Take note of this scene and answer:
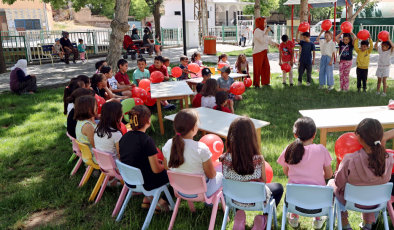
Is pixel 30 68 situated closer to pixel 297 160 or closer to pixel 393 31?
pixel 297 160

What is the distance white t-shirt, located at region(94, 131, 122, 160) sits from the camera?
3570mm

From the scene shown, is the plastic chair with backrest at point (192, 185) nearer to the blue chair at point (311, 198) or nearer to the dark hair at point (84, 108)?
the blue chair at point (311, 198)

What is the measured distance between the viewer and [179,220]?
327 centimetres

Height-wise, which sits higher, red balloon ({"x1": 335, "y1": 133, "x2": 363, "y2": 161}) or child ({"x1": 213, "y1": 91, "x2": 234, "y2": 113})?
child ({"x1": 213, "y1": 91, "x2": 234, "y2": 113})

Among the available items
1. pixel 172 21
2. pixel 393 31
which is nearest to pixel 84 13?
pixel 172 21

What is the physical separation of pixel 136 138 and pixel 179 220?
0.94 meters

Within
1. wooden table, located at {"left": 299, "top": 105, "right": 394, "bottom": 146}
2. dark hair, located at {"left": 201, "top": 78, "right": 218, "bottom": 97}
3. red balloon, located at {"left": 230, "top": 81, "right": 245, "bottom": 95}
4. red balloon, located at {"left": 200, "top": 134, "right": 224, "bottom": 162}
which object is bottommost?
red balloon, located at {"left": 200, "top": 134, "right": 224, "bottom": 162}

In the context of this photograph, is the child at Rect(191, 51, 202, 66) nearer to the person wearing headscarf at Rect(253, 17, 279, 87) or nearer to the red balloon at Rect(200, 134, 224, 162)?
the person wearing headscarf at Rect(253, 17, 279, 87)

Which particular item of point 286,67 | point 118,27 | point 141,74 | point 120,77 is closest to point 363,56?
point 286,67

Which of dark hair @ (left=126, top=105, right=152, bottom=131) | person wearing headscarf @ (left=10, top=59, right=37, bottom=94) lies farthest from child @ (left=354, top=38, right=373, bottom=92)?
person wearing headscarf @ (left=10, top=59, right=37, bottom=94)

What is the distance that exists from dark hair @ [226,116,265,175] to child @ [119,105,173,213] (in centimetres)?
83

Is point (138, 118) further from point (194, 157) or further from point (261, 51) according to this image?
point (261, 51)

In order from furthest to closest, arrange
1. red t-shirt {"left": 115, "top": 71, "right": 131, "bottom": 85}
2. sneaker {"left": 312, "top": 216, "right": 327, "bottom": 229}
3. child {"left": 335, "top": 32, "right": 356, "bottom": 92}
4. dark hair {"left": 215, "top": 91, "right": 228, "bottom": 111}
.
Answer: child {"left": 335, "top": 32, "right": 356, "bottom": 92}, red t-shirt {"left": 115, "top": 71, "right": 131, "bottom": 85}, dark hair {"left": 215, "top": 91, "right": 228, "bottom": 111}, sneaker {"left": 312, "top": 216, "right": 327, "bottom": 229}

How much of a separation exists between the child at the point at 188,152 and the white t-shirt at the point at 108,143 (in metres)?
0.80
